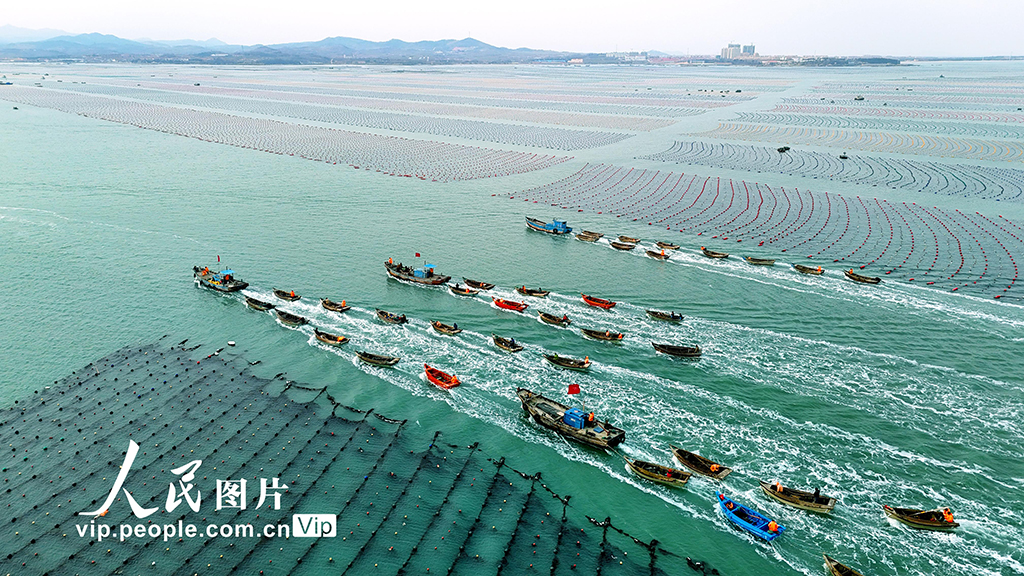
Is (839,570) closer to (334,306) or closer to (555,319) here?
(555,319)

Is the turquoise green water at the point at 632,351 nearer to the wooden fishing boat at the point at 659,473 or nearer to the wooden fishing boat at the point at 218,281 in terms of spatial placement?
the wooden fishing boat at the point at 659,473

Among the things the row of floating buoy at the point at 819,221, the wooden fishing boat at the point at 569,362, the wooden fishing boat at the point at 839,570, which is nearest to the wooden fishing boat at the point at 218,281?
the wooden fishing boat at the point at 569,362

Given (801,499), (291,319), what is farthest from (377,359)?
(801,499)

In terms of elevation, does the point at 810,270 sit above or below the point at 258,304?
above

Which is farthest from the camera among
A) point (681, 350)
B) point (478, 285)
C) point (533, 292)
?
point (478, 285)

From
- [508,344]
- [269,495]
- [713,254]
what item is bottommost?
[269,495]

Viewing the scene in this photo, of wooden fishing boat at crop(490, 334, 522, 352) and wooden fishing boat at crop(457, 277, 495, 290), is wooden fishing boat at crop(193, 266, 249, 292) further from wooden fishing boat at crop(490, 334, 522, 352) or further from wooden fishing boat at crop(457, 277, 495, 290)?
wooden fishing boat at crop(490, 334, 522, 352)

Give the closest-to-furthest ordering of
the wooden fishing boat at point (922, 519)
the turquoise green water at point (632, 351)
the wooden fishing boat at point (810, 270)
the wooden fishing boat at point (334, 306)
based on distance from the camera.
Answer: the wooden fishing boat at point (922, 519)
the turquoise green water at point (632, 351)
the wooden fishing boat at point (334, 306)
the wooden fishing boat at point (810, 270)
